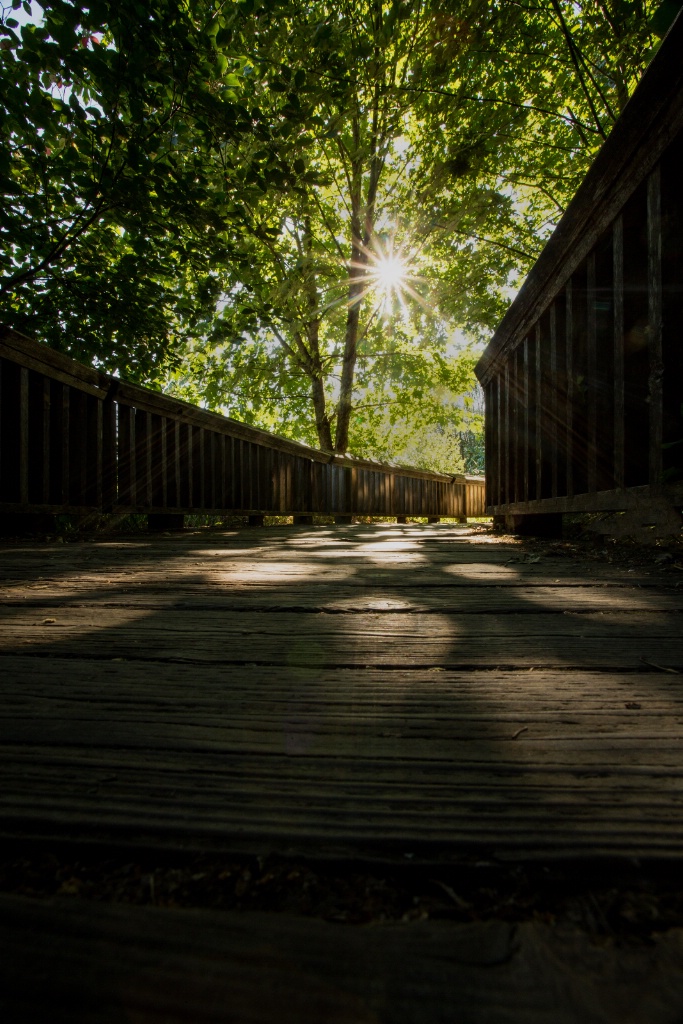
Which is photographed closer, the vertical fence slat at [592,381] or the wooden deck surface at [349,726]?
the wooden deck surface at [349,726]

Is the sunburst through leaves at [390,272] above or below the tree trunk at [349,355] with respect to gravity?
above

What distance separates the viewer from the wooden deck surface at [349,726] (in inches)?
19.6

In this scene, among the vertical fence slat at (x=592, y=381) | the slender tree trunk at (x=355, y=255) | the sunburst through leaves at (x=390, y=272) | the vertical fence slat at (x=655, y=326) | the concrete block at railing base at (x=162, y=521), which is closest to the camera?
the vertical fence slat at (x=655, y=326)

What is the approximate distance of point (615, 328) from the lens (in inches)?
93.0

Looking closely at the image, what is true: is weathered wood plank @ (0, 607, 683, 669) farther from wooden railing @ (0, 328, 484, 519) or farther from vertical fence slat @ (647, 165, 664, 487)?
wooden railing @ (0, 328, 484, 519)

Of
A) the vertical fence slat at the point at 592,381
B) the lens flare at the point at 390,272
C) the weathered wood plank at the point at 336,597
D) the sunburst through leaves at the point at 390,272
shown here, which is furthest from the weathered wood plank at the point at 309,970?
the lens flare at the point at 390,272

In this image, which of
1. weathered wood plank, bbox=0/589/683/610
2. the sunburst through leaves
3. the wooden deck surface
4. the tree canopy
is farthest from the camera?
the sunburst through leaves

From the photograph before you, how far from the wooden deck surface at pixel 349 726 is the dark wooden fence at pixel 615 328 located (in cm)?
111

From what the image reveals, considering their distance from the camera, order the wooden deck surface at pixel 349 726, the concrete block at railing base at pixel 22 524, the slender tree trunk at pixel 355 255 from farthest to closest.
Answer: the slender tree trunk at pixel 355 255, the concrete block at railing base at pixel 22 524, the wooden deck surface at pixel 349 726

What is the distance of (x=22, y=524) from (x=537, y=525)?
419 centimetres

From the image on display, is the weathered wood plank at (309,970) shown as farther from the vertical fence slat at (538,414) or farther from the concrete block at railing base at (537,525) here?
the concrete block at railing base at (537,525)

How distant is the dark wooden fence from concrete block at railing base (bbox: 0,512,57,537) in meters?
3.72

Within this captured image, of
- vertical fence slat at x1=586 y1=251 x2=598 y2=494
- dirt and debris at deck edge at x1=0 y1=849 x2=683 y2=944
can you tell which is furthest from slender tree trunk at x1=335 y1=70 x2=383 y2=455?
dirt and debris at deck edge at x1=0 y1=849 x2=683 y2=944

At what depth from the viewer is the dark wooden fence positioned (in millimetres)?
2029
